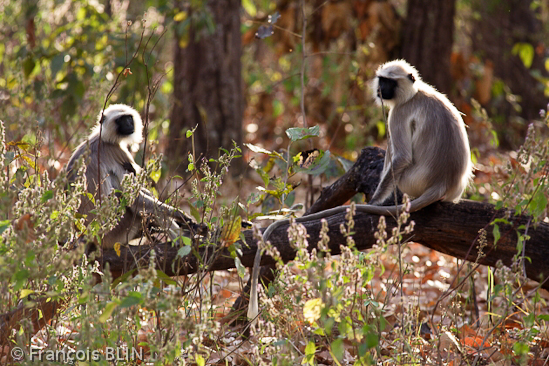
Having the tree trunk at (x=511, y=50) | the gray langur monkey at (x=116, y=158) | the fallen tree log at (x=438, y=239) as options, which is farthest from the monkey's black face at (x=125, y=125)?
the tree trunk at (x=511, y=50)

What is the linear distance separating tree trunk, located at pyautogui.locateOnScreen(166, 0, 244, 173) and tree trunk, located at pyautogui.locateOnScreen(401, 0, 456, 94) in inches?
116

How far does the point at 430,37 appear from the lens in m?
8.23

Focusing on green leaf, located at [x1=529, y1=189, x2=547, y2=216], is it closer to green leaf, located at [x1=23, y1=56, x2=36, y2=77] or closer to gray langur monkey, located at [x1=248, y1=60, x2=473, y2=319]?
gray langur monkey, located at [x1=248, y1=60, x2=473, y2=319]

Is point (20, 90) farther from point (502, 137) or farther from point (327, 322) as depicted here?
point (502, 137)

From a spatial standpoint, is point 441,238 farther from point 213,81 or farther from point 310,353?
point 213,81

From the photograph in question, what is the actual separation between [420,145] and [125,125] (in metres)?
1.90

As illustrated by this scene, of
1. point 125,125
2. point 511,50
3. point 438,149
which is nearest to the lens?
point 438,149

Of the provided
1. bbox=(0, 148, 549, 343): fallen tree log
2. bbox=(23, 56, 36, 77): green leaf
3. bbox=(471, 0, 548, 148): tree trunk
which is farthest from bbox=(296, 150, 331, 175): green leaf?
bbox=(471, 0, 548, 148): tree trunk

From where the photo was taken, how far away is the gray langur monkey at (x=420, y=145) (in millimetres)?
3322

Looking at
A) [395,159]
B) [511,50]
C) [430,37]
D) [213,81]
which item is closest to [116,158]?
[395,159]

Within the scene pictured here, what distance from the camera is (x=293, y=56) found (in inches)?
358

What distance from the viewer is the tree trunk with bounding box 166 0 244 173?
6.51m

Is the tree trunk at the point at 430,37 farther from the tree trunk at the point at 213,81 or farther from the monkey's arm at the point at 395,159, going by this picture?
the monkey's arm at the point at 395,159

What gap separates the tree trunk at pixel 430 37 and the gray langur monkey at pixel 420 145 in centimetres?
475
